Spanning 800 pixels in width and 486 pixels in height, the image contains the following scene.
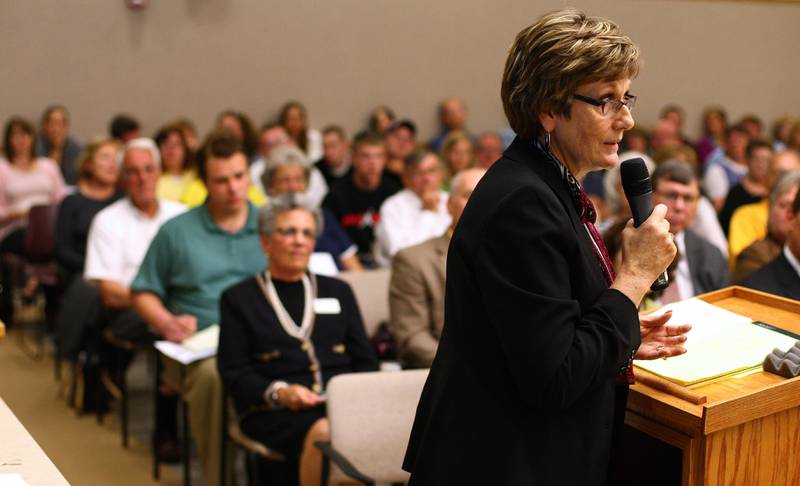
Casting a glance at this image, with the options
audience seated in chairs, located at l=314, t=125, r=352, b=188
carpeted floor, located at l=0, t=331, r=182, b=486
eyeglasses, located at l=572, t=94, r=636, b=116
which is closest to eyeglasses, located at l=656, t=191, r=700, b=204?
carpeted floor, located at l=0, t=331, r=182, b=486

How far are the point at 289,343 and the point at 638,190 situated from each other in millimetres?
2002

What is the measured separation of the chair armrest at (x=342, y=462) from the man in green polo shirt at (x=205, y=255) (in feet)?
4.35

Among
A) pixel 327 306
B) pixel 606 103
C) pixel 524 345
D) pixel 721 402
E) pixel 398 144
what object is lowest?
pixel 327 306

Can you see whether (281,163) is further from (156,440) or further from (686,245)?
(686,245)

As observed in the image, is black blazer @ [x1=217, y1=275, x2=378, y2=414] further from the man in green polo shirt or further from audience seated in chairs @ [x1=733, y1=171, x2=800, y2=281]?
audience seated in chairs @ [x1=733, y1=171, x2=800, y2=281]

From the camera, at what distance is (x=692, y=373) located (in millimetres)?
1633

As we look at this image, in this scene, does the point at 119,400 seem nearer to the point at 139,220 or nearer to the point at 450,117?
the point at 139,220

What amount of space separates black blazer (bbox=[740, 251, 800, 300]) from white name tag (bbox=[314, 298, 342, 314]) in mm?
1409

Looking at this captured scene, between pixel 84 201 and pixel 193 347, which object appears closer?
pixel 193 347

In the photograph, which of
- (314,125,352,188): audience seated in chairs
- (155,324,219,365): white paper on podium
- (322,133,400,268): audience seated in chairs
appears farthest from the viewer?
(314,125,352,188): audience seated in chairs

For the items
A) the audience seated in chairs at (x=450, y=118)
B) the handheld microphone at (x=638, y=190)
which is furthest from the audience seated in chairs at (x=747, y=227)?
the audience seated in chairs at (x=450, y=118)

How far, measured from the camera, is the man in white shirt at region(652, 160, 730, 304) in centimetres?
394

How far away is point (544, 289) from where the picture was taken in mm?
1407

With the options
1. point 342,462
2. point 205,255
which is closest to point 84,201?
point 205,255
